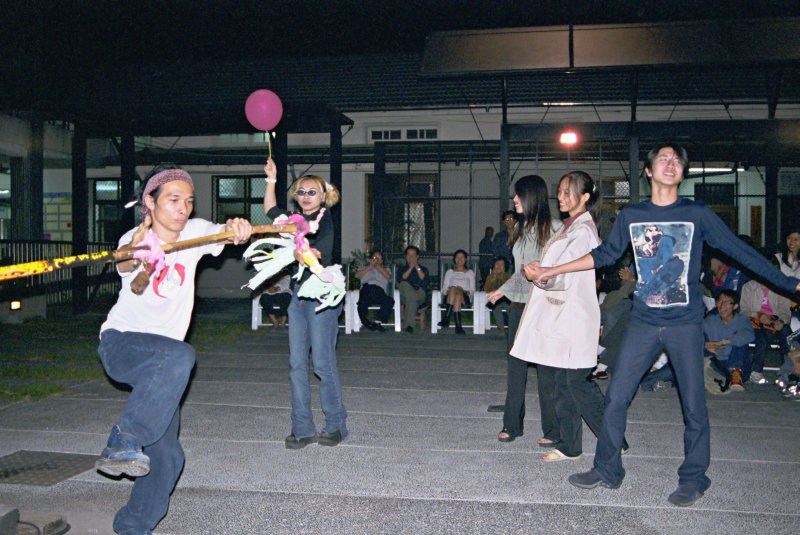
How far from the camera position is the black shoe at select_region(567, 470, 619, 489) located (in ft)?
14.9

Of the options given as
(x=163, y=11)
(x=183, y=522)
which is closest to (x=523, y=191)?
(x=183, y=522)

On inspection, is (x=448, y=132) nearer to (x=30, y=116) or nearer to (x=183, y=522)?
(x=30, y=116)

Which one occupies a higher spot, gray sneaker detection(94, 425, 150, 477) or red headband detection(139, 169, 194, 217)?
red headband detection(139, 169, 194, 217)

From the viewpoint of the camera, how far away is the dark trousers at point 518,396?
542cm

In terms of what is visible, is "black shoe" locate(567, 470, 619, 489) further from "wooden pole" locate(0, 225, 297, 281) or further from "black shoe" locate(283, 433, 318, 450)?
"wooden pole" locate(0, 225, 297, 281)

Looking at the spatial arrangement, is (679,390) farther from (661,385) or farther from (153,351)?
(661,385)

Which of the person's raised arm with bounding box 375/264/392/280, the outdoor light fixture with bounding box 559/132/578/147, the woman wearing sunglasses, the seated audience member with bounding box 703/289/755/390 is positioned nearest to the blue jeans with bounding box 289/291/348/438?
the woman wearing sunglasses

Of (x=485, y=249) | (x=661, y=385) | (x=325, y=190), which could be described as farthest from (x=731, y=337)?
(x=485, y=249)

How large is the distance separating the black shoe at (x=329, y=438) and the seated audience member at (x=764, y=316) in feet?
18.1

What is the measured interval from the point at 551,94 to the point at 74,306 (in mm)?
12850

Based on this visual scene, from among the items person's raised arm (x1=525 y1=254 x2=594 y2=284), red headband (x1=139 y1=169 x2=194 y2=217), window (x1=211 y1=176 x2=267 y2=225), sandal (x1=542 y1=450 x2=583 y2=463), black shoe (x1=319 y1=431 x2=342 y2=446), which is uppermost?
window (x1=211 y1=176 x2=267 y2=225)

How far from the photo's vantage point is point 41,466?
5023 millimetres

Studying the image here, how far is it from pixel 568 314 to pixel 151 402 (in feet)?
9.66

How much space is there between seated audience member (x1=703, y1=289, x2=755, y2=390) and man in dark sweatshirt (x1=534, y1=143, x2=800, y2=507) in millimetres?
4061
